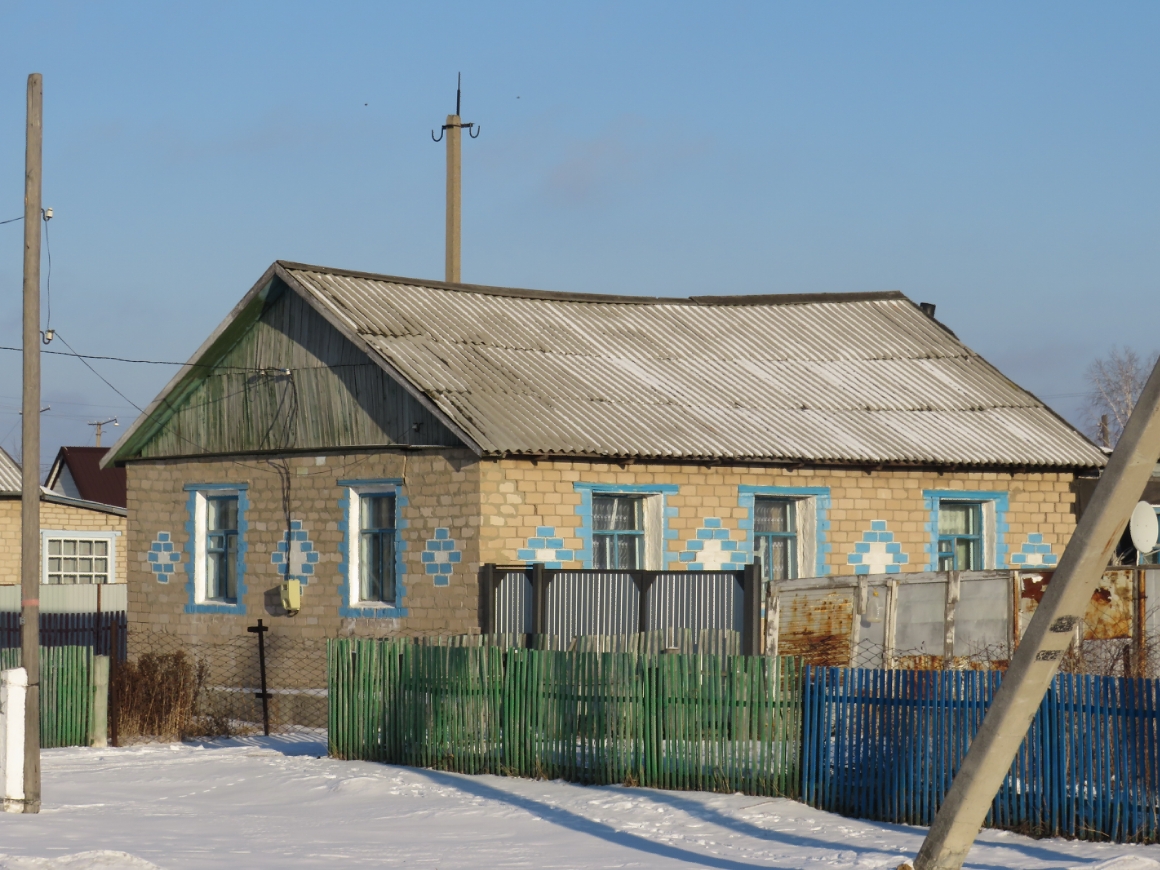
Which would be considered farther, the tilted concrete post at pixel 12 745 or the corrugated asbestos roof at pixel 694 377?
the corrugated asbestos roof at pixel 694 377

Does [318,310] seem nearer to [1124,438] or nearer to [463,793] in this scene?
[463,793]

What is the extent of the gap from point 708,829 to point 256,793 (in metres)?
4.34

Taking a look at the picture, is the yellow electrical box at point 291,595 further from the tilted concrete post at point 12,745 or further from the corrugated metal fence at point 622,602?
the tilted concrete post at point 12,745

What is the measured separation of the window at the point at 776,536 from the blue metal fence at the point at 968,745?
23.8 feet

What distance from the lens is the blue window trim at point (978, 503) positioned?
20.6 m

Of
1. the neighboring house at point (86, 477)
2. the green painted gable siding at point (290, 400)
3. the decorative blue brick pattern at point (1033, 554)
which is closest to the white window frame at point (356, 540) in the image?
the green painted gable siding at point (290, 400)

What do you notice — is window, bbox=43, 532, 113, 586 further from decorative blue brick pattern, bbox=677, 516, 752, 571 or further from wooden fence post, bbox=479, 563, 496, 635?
decorative blue brick pattern, bbox=677, 516, 752, 571

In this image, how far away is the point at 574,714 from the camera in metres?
13.9

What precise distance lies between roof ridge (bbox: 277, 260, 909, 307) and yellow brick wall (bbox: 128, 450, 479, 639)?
2821 mm

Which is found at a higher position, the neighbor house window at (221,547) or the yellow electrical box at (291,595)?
the neighbor house window at (221,547)

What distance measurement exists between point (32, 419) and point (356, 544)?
6828 mm

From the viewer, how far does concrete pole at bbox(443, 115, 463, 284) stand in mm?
31422

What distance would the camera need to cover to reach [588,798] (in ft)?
42.3

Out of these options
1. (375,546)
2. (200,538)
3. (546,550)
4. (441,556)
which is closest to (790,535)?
(546,550)
